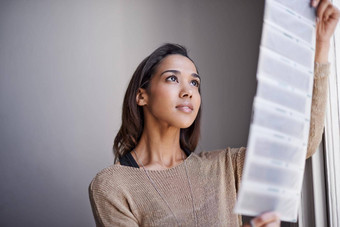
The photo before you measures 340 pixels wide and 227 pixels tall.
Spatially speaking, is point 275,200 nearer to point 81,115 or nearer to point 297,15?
point 297,15

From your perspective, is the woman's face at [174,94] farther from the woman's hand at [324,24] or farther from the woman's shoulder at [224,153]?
the woman's hand at [324,24]

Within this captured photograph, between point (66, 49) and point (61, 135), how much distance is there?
1.30 feet

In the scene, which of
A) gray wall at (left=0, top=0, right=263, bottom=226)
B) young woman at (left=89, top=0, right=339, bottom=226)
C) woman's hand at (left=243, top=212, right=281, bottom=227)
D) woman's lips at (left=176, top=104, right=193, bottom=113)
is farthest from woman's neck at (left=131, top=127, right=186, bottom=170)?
woman's hand at (left=243, top=212, right=281, bottom=227)

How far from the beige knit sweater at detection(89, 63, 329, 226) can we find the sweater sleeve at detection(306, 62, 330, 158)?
0.28 metres

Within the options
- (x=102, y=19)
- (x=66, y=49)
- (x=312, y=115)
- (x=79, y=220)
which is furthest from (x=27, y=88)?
(x=312, y=115)

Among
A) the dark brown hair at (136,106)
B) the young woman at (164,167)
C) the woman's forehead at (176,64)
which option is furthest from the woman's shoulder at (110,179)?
the woman's forehead at (176,64)

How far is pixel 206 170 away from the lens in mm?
1381

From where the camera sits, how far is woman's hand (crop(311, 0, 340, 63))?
1.01m

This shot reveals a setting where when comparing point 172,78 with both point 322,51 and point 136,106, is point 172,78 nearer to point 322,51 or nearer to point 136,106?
A: point 136,106

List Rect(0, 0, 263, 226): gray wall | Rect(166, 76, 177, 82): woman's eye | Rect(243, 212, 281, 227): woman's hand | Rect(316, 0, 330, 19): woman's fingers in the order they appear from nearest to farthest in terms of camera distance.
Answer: Rect(243, 212, 281, 227): woman's hand, Rect(316, 0, 330, 19): woman's fingers, Rect(166, 76, 177, 82): woman's eye, Rect(0, 0, 263, 226): gray wall

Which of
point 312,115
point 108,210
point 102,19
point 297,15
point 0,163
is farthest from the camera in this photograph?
point 102,19

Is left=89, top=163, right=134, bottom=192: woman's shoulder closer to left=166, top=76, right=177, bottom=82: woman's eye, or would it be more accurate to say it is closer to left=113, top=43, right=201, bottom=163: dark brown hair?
left=113, top=43, right=201, bottom=163: dark brown hair

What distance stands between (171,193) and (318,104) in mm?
502

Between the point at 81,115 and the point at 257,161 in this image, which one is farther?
the point at 81,115
